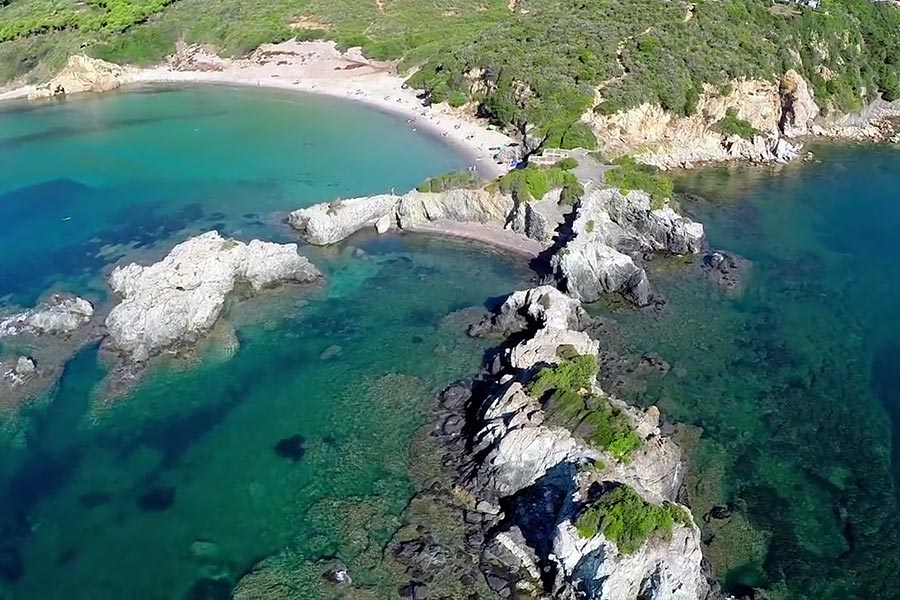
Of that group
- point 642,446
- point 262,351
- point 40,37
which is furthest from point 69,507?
point 40,37

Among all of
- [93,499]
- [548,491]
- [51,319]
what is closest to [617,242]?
[548,491]

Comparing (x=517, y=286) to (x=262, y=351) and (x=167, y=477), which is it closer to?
(x=262, y=351)

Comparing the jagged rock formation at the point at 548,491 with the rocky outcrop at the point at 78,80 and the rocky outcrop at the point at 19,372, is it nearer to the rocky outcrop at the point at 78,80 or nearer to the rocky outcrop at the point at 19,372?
the rocky outcrop at the point at 19,372

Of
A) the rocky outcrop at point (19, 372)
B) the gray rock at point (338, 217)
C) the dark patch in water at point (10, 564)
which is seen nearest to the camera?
the dark patch in water at point (10, 564)

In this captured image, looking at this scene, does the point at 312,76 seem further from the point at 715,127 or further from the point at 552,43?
the point at 715,127

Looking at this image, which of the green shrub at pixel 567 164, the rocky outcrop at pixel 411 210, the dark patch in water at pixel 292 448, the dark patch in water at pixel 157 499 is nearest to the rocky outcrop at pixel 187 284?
the rocky outcrop at pixel 411 210

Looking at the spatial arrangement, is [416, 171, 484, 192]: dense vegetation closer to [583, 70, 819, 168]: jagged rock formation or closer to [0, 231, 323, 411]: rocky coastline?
[0, 231, 323, 411]: rocky coastline

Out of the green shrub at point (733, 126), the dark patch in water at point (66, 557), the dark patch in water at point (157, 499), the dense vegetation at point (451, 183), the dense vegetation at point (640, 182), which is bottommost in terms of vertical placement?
the dark patch in water at point (66, 557)
